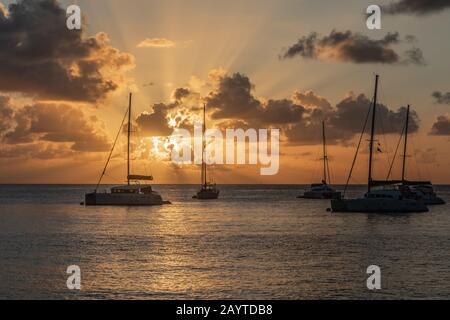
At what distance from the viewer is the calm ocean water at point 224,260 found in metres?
35.1

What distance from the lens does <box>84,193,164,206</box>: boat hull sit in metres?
120

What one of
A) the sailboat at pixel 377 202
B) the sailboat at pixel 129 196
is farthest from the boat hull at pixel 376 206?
the sailboat at pixel 129 196

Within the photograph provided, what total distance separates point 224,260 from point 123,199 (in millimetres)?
74755

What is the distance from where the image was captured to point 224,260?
156ft

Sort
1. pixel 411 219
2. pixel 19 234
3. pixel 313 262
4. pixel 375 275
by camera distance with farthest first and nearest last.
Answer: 1. pixel 411 219
2. pixel 19 234
3. pixel 313 262
4. pixel 375 275

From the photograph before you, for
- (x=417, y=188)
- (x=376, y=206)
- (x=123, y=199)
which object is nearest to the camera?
(x=376, y=206)

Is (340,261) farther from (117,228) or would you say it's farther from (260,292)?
(117,228)

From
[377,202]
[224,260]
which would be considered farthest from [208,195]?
[224,260]

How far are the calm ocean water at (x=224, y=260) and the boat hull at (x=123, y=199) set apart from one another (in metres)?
37.2

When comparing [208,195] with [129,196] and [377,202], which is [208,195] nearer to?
[129,196]

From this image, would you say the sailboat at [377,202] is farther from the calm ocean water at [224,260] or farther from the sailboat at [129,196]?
the sailboat at [129,196]
